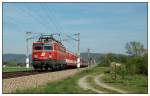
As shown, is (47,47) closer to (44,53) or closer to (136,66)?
(44,53)

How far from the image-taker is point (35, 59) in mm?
43188

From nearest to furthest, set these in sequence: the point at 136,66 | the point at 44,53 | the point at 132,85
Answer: the point at 132,85 < the point at 44,53 < the point at 136,66

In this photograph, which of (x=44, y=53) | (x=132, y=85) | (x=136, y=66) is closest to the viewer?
(x=132, y=85)

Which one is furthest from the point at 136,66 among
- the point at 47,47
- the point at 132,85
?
the point at 132,85

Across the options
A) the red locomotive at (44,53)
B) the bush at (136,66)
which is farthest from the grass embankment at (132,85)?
the bush at (136,66)

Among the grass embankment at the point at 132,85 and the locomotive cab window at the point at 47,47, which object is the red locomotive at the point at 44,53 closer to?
the locomotive cab window at the point at 47,47

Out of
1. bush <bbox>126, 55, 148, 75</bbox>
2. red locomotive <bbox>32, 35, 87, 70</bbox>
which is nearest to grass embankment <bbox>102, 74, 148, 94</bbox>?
red locomotive <bbox>32, 35, 87, 70</bbox>

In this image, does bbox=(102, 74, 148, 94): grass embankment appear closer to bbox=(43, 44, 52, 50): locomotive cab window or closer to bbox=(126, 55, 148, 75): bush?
bbox=(43, 44, 52, 50): locomotive cab window

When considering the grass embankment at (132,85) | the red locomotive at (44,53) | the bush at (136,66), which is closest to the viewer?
the grass embankment at (132,85)

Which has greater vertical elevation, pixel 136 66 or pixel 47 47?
→ pixel 47 47

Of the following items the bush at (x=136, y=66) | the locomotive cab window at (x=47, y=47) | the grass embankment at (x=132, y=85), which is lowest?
the grass embankment at (x=132, y=85)

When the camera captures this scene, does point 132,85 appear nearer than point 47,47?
Yes

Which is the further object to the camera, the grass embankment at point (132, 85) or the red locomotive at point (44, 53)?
the red locomotive at point (44, 53)

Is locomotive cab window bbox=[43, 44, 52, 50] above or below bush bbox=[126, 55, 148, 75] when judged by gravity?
above
